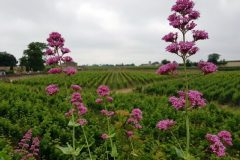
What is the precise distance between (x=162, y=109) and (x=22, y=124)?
773 centimetres

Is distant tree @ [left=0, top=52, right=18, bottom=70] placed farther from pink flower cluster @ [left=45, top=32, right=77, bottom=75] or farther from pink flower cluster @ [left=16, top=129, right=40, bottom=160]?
pink flower cluster @ [left=45, top=32, right=77, bottom=75]

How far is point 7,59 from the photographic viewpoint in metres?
113

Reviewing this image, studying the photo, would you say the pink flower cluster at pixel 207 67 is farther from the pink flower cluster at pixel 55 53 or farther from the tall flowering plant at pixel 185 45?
the pink flower cluster at pixel 55 53

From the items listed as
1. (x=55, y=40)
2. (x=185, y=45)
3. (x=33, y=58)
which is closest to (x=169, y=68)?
(x=185, y=45)

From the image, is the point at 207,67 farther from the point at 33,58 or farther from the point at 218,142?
the point at 33,58

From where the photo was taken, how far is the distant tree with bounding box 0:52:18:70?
11241cm

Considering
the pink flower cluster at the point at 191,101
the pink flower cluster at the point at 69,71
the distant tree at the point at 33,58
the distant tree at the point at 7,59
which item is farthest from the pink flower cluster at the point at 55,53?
the distant tree at the point at 7,59

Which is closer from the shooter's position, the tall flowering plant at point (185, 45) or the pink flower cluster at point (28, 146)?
the tall flowering plant at point (185, 45)

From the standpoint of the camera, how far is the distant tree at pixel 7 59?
369 ft

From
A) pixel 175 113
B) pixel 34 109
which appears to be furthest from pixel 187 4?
pixel 175 113

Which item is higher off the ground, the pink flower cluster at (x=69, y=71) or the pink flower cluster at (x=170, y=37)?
the pink flower cluster at (x=170, y=37)

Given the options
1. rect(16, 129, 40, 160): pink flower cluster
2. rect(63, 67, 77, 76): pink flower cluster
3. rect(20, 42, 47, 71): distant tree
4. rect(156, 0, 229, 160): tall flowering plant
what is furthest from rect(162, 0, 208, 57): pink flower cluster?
rect(20, 42, 47, 71): distant tree

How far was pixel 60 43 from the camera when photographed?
5.77 m

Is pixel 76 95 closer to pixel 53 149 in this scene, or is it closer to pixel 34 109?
pixel 53 149
